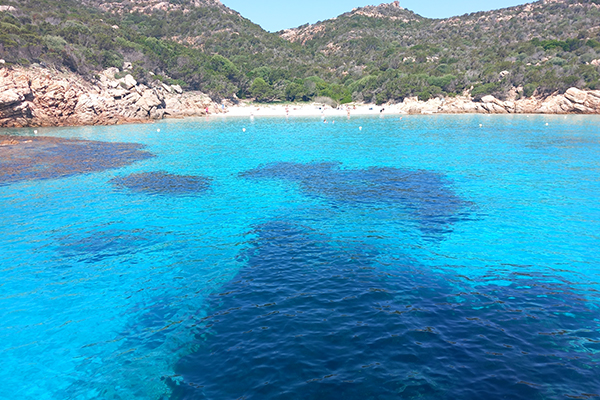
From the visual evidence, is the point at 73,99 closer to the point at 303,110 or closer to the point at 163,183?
the point at 163,183

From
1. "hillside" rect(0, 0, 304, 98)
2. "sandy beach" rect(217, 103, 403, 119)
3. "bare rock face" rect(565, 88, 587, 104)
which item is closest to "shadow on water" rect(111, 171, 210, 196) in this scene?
"hillside" rect(0, 0, 304, 98)

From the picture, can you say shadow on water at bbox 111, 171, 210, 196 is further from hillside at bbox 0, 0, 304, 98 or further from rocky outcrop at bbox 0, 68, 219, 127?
hillside at bbox 0, 0, 304, 98

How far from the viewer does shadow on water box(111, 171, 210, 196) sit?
2480 centimetres

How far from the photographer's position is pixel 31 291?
12523 mm

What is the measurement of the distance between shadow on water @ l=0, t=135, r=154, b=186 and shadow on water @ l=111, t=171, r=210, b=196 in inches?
200

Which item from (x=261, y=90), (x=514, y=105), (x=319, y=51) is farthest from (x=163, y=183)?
(x=319, y=51)

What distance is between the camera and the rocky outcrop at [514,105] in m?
83.1

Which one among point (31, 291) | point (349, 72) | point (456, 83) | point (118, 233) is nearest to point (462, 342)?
point (31, 291)

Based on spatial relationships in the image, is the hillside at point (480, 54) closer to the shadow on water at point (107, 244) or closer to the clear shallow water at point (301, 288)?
the clear shallow water at point (301, 288)

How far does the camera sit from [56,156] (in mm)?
35406

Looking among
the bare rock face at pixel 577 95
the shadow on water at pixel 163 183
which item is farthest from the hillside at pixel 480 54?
the shadow on water at pixel 163 183

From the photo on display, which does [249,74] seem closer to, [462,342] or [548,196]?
[548,196]

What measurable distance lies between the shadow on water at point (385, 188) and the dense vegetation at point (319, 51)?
58269 mm

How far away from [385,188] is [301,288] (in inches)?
564
